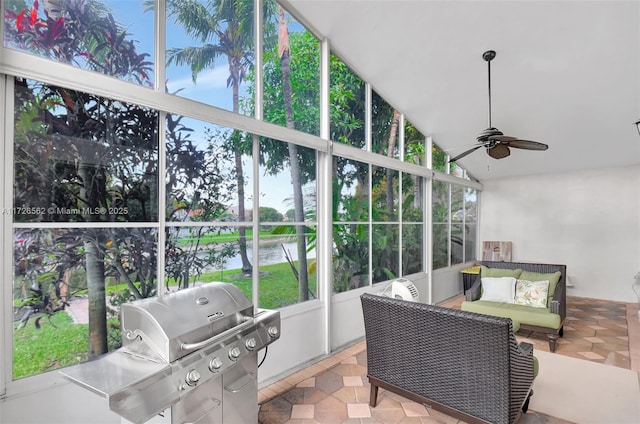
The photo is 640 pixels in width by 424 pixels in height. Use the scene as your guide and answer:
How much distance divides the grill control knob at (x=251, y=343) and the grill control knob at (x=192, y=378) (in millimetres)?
357

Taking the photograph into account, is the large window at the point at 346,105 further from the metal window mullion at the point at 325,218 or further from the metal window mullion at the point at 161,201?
the metal window mullion at the point at 161,201

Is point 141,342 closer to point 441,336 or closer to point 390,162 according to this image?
point 441,336

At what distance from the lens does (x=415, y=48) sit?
3.48 meters

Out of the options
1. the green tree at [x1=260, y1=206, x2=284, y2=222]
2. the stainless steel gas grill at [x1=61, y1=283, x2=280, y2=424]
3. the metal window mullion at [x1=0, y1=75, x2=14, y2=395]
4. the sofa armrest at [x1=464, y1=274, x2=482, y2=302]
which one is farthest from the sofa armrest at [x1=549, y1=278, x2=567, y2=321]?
the metal window mullion at [x1=0, y1=75, x2=14, y2=395]

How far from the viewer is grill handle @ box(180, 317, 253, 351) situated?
5.09ft

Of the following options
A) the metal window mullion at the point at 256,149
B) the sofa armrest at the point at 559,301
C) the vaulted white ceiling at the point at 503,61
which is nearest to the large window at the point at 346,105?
the vaulted white ceiling at the point at 503,61

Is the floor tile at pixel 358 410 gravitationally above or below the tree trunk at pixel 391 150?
below

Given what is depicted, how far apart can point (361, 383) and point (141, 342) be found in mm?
2096

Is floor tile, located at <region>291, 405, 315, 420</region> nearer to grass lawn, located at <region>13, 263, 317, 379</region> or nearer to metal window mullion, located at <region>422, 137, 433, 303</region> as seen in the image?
grass lawn, located at <region>13, 263, 317, 379</region>

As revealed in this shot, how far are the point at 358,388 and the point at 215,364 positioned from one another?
1696 millimetres

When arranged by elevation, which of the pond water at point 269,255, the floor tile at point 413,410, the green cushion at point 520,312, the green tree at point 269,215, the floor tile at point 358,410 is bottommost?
A: the floor tile at point 413,410

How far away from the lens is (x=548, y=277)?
4273 millimetres

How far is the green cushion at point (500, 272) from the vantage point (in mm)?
4531

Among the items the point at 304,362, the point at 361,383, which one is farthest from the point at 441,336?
the point at 304,362
